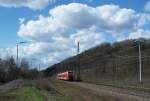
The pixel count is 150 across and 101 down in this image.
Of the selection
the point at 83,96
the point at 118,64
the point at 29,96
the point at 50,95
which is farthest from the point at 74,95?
the point at 118,64

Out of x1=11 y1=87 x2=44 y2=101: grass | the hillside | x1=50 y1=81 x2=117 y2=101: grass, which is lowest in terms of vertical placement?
x1=50 y1=81 x2=117 y2=101: grass

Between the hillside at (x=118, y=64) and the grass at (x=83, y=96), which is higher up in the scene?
the hillside at (x=118, y=64)

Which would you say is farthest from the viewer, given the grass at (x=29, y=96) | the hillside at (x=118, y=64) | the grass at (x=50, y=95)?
the hillside at (x=118, y=64)

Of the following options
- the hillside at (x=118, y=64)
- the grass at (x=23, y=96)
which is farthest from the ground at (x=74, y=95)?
the hillside at (x=118, y=64)

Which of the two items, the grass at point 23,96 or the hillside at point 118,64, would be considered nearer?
the grass at point 23,96

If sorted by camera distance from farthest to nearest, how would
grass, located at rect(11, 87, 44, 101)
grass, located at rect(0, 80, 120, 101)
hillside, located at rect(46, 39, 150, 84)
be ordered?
1. hillside, located at rect(46, 39, 150, 84)
2. grass, located at rect(0, 80, 120, 101)
3. grass, located at rect(11, 87, 44, 101)

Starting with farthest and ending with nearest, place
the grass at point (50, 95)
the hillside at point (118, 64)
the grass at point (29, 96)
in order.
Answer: the hillside at point (118, 64) → the grass at point (50, 95) → the grass at point (29, 96)

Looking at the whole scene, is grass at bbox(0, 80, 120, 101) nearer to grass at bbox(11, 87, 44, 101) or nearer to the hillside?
grass at bbox(11, 87, 44, 101)

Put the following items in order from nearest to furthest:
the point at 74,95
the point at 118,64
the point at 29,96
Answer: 1. the point at 29,96
2. the point at 74,95
3. the point at 118,64

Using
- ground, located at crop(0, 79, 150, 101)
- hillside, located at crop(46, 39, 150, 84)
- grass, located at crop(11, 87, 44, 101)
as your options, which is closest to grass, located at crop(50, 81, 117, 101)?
ground, located at crop(0, 79, 150, 101)

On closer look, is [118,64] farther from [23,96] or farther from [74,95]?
[23,96]

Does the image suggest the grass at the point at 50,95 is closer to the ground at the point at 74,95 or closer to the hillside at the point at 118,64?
the ground at the point at 74,95

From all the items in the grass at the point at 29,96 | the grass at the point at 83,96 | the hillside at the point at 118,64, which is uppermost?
the hillside at the point at 118,64

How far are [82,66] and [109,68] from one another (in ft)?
163
